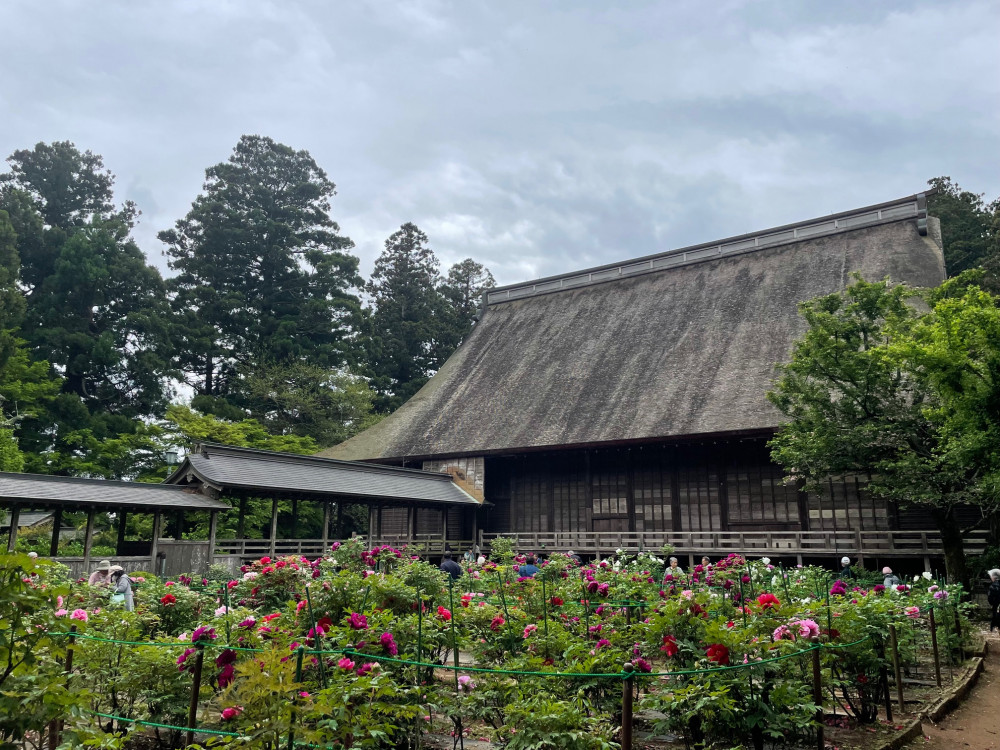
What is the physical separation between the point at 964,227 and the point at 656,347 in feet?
71.2

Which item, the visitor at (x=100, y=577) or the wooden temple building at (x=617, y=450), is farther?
the wooden temple building at (x=617, y=450)

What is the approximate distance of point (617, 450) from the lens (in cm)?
2152

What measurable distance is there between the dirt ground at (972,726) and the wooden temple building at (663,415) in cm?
872

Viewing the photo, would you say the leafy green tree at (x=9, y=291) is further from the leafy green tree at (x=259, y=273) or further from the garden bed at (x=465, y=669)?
the garden bed at (x=465, y=669)

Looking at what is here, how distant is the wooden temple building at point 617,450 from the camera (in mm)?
16531

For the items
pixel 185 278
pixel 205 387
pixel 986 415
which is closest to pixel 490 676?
pixel 986 415

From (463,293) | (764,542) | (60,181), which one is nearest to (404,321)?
(463,293)

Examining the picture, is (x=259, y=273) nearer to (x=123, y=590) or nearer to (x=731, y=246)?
(x=731, y=246)

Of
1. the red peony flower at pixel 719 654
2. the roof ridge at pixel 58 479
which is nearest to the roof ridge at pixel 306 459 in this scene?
the roof ridge at pixel 58 479

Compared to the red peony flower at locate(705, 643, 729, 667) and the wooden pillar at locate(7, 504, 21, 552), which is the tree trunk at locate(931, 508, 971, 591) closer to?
the red peony flower at locate(705, 643, 729, 667)

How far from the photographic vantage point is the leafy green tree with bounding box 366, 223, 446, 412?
4159 centimetres

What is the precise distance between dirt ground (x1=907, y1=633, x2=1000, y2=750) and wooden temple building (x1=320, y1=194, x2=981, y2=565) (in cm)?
872

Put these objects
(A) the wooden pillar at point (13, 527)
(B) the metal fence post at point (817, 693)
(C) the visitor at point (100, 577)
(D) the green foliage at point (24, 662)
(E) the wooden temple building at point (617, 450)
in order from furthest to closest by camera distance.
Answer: (E) the wooden temple building at point (617, 450), (A) the wooden pillar at point (13, 527), (C) the visitor at point (100, 577), (B) the metal fence post at point (817, 693), (D) the green foliage at point (24, 662)

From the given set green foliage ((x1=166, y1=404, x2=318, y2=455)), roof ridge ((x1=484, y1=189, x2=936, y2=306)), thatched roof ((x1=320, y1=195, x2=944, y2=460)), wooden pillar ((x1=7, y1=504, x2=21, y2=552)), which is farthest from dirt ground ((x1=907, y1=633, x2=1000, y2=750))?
green foliage ((x1=166, y1=404, x2=318, y2=455))
